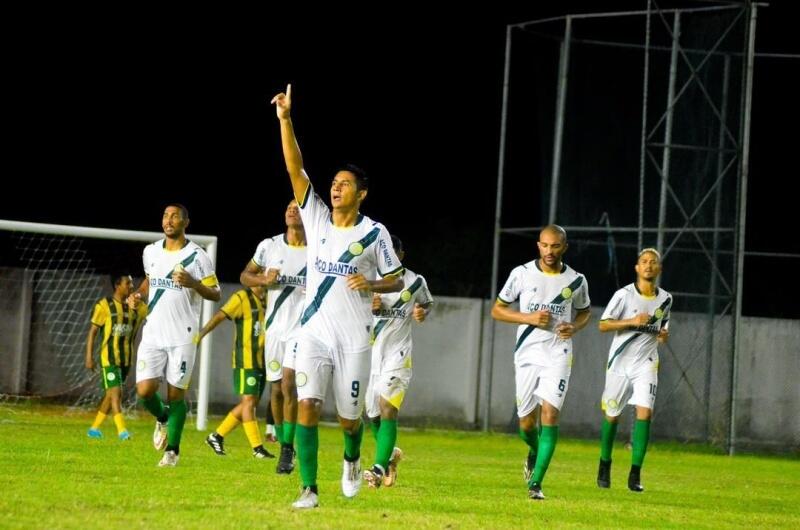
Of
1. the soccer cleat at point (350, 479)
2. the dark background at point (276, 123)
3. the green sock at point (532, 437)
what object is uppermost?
the dark background at point (276, 123)

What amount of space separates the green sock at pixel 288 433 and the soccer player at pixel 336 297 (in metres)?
2.95

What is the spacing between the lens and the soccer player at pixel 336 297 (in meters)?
10.5

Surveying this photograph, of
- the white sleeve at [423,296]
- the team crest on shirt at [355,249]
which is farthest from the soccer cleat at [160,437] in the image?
the team crest on shirt at [355,249]

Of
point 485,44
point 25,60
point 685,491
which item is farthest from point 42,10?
point 685,491

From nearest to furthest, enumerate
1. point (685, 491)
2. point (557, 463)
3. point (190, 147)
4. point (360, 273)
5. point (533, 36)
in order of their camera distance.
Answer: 1. point (360, 273)
2. point (685, 491)
3. point (557, 463)
4. point (533, 36)
5. point (190, 147)

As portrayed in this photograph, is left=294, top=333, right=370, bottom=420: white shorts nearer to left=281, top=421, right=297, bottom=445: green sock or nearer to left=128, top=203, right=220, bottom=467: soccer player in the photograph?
left=281, top=421, right=297, bottom=445: green sock

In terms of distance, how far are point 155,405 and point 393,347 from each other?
2375 millimetres

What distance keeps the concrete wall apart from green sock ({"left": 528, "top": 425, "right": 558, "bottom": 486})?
9.73 meters

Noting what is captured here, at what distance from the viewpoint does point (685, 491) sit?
14.9 m

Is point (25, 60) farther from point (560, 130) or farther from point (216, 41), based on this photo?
point (560, 130)

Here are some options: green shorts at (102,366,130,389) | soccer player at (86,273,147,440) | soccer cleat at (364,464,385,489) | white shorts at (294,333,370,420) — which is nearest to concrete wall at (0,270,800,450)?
soccer player at (86,273,147,440)

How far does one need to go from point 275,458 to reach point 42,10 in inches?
920

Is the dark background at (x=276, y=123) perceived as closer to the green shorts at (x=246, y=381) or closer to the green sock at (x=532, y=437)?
the green shorts at (x=246, y=381)

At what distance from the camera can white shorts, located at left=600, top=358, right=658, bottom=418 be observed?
15055 millimetres
